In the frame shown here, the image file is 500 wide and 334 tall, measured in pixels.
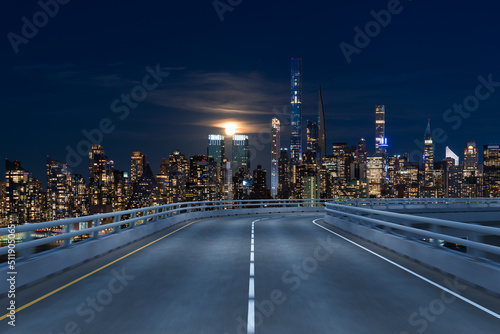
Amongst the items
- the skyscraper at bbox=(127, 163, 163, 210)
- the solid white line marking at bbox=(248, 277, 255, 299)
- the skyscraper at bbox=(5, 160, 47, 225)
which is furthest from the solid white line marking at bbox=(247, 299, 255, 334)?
the skyscraper at bbox=(127, 163, 163, 210)

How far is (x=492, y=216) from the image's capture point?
38406mm

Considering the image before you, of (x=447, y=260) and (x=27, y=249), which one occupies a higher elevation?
(x=27, y=249)

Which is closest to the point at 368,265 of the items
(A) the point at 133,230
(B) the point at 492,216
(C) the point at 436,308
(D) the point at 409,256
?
(D) the point at 409,256

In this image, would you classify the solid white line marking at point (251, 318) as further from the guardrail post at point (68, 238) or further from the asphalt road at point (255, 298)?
the guardrail post at point (68, 238)

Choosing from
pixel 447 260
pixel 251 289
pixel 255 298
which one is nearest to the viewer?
pixel 255 298

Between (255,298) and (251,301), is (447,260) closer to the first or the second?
(255,298)

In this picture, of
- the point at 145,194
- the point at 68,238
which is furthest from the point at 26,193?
the point at 68,238

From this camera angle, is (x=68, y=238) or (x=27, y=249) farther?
(x=68, y=238)

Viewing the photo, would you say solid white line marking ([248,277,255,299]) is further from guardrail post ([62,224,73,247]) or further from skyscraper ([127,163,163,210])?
skyscraper ([127,163,163,210])

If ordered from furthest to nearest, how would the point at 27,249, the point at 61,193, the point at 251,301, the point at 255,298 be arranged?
the point at 61,193
the point at 27,249
the point at 255,298
the point at 251,301

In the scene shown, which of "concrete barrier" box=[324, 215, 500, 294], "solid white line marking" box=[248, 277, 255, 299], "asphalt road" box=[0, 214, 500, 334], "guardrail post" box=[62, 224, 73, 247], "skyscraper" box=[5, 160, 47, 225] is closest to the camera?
"asphalt road" box=[0, 214, 500, 334]

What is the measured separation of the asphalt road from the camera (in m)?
7.00

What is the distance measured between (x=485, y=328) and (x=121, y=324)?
5081mm

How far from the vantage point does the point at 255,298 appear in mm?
8805
